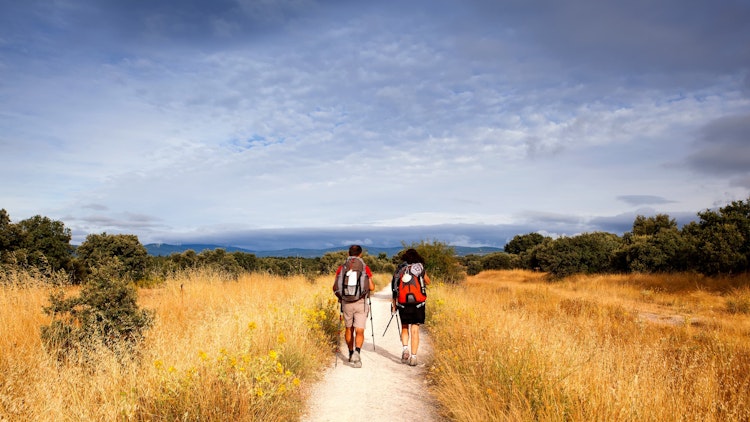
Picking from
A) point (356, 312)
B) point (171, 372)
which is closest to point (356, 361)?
point (356, 312)

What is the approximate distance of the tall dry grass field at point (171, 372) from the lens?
3.98m

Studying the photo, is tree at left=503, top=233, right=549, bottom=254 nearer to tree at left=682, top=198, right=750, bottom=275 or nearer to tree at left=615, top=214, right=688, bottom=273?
tree at left=615, top=214, right=688, bottom=273

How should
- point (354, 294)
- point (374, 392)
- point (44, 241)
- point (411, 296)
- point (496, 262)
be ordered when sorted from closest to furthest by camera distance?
point (374, 392) < point (354, 294) < point (411, 296) < point (44, 241) < point (496, 262)

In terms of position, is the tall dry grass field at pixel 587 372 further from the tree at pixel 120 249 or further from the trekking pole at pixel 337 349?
the tree at pixel 120 249

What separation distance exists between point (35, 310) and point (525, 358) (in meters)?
8.57

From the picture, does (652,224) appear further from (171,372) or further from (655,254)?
(171,372)

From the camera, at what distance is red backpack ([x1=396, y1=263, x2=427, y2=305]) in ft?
25.2

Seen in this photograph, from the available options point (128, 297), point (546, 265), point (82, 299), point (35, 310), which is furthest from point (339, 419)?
point (546, 265)

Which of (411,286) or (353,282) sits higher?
(353,282)

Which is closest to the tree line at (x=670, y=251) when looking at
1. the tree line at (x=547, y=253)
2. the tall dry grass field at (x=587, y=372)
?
the tree line at (x=547, y=253)

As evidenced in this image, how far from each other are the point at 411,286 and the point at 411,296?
192 millimetres

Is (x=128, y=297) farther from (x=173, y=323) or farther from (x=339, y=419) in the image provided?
(x=339, y=419)

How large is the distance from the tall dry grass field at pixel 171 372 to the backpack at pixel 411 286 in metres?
1.85

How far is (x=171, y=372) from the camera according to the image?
4363 mm
